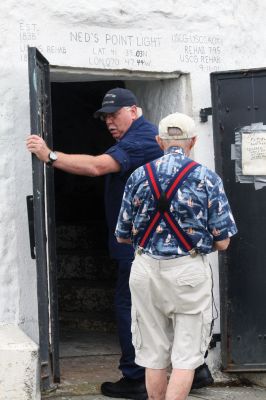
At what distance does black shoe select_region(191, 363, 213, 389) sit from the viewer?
6387mm

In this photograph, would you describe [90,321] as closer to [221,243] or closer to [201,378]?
[201,378]

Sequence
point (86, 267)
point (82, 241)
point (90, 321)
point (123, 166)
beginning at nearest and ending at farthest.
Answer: point (123, 166), point (90, 321), point (86, 267), point (82, 241)

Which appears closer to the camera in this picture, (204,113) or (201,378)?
(201,378)

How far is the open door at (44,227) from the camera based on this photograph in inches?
224

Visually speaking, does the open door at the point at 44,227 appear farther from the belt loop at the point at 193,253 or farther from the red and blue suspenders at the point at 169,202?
the belt loop at the point at 193,253

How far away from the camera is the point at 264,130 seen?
21.4 ft

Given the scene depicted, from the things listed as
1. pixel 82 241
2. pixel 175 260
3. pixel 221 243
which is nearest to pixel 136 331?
pixel 175 260

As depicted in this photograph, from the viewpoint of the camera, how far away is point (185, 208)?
488 centimetres

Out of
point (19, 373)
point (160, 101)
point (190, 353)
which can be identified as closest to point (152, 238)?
point (190, 353)

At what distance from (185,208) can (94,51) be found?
1910 mm

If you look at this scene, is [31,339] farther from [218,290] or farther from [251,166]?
[251,166]

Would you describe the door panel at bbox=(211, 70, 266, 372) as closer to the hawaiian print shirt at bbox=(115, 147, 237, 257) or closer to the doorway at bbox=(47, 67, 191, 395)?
the doorway at bbox=(47, 67, 191, 395)

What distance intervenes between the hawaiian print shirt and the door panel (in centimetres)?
152

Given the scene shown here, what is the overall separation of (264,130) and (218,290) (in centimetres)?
121
